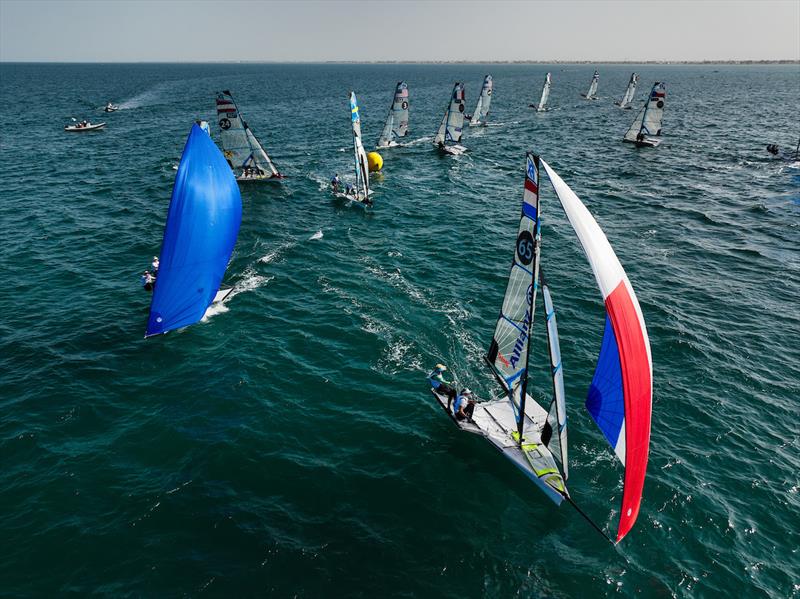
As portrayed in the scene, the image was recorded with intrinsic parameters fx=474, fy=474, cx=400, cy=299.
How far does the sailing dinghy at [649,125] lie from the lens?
247 ft

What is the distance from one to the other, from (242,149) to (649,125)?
64.3 metres

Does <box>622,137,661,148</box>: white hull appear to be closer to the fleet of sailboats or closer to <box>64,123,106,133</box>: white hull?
the fleet of sailboats

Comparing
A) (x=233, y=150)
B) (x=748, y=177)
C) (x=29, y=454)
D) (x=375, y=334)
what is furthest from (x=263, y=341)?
(x=748, y=177)

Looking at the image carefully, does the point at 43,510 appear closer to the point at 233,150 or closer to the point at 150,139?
the point at 233,150

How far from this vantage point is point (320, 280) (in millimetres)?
34094

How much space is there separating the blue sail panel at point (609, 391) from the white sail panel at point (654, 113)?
7456 cm

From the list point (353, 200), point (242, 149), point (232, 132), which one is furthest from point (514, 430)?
point (242, 149)

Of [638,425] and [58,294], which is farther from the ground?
[638,425]

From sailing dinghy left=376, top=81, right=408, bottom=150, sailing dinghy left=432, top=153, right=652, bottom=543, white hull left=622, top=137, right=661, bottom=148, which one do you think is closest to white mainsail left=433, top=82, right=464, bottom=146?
sailing dinghy left=376, top=81, right=408, bottom=150

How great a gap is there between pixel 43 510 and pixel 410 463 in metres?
13.5

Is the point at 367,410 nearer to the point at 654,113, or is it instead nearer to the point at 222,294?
the point at 222,294

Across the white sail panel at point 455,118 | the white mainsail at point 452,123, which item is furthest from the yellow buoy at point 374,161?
the white sail panel at point 455,118

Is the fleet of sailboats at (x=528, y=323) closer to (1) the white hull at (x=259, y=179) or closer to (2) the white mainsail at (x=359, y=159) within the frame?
(2) the white mainsail at (x=359, y=159)

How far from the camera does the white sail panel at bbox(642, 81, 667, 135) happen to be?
7344 centimetres
